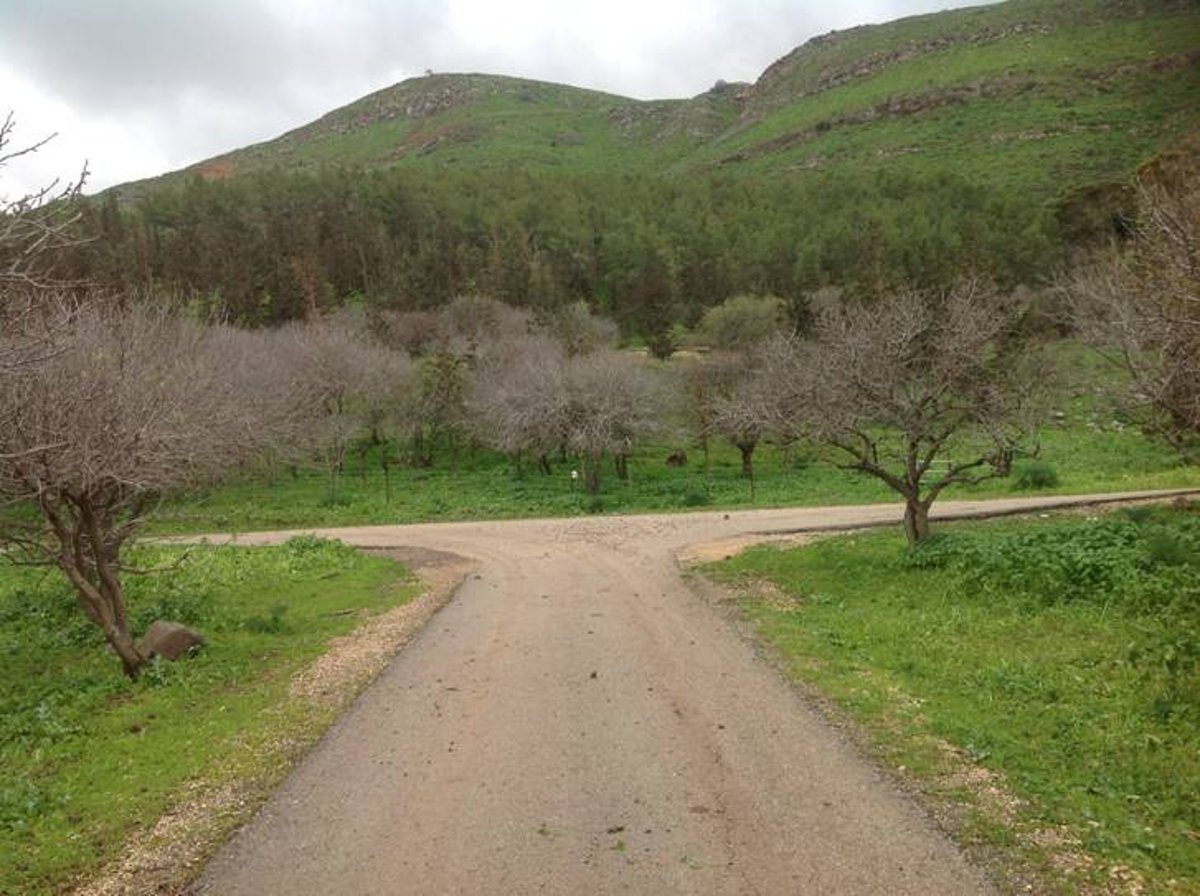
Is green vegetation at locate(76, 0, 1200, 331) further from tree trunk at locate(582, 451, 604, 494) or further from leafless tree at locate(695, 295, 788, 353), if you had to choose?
tree trunk at locate(582, 451, 604, 494)

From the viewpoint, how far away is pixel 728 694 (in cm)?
1090

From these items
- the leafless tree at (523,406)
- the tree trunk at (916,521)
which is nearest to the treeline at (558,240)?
the leafless tree at (523,406)

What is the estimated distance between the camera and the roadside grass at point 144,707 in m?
7.95

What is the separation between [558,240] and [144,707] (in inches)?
3609

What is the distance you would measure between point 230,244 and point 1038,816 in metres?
87.5

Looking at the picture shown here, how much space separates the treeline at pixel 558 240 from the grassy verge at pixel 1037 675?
4265 centimetres

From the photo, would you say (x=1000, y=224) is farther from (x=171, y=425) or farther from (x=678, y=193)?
(x=171, y=425)

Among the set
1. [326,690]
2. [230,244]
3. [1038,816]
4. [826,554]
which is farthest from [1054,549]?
[230,244]

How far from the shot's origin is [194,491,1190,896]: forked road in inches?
258

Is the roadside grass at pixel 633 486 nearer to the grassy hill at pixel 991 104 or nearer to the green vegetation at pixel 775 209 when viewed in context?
the green vegetation at pixel 775 209

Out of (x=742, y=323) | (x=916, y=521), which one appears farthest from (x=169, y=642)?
(x=742, y=323)

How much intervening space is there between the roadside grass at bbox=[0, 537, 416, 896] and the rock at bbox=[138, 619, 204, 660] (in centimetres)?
28

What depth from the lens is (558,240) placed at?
99.2m

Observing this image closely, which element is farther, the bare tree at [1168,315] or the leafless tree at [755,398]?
the leafless tree at [755,398]
